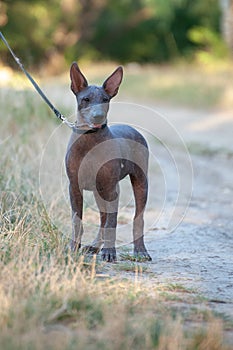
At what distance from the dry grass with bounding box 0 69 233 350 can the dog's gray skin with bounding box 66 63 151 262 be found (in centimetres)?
27

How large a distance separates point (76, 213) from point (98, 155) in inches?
20.2

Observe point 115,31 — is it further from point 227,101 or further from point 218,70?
point 227,101

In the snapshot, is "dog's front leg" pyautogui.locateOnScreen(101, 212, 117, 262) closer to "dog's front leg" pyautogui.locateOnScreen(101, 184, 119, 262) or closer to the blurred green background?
"dog's front leg" pyautogui.locateOnScreen(101, 184, 119, 262)

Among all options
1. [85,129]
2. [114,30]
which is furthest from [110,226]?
[114,30]

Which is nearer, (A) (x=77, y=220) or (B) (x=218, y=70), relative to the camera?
(A) (x=77, y=220)

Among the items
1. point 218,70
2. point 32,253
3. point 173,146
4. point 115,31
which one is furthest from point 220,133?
point 115,31

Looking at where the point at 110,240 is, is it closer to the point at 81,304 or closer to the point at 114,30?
the point at 81,304

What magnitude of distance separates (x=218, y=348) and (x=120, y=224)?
12.2 feet

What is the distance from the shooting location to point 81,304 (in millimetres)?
4156

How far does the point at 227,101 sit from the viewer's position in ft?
60.7

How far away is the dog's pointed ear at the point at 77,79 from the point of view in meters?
5.29

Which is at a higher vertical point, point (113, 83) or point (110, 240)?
point (113, 83)

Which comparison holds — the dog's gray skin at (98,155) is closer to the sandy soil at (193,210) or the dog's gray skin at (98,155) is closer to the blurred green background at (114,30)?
the sandy soil at (193,210)

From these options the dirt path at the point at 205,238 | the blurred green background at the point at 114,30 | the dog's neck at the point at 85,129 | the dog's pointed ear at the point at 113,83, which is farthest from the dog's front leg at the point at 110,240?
the blurred green background at the point at 114,30
